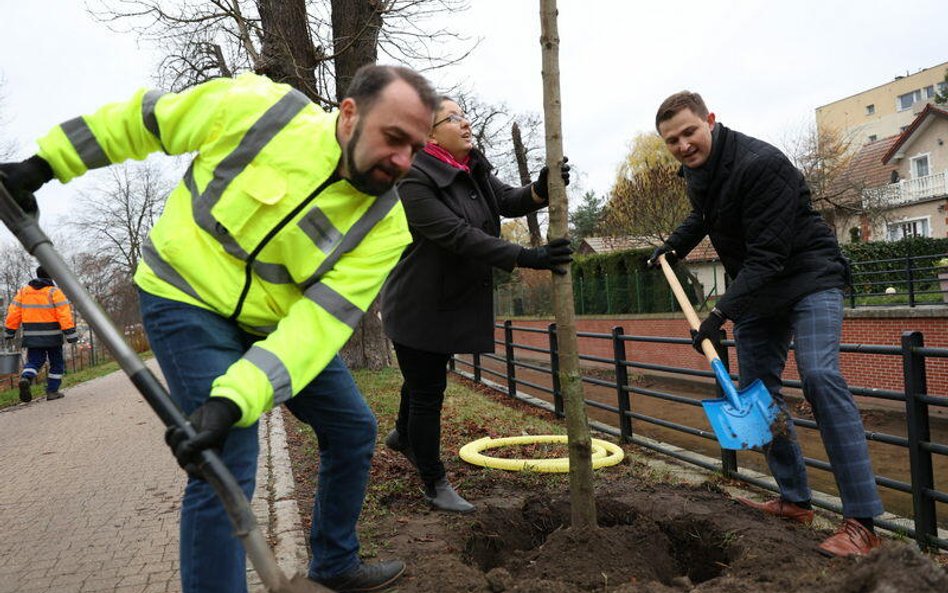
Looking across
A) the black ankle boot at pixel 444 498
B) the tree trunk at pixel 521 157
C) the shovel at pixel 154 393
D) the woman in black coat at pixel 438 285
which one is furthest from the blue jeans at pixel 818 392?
the tree trunk at pixel 521 157

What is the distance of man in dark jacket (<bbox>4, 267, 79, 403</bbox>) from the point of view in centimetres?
1110

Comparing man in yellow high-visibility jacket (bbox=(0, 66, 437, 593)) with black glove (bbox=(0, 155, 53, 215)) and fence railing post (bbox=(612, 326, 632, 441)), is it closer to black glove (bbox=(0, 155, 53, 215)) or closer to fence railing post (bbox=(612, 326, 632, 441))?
black glove (bbox=(0, 155, 53, 215))

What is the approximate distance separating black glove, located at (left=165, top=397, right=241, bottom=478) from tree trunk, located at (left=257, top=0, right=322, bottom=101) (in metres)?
9.83

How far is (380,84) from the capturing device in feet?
7.64

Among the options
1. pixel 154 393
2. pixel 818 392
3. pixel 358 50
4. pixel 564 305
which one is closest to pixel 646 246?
pixel 358 50

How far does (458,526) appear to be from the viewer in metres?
3.55

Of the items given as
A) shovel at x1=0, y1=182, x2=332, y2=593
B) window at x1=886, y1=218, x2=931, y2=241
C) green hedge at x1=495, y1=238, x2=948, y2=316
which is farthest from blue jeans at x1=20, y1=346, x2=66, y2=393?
window at x1=886, y1=218, x2=931, y2=241

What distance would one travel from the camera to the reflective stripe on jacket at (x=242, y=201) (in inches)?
89.0

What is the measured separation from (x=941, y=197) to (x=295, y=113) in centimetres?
3631

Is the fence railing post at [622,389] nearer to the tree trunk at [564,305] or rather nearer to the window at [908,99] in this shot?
the tree trunk at [564,305]

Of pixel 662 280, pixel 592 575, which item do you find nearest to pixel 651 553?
pixel 592 575

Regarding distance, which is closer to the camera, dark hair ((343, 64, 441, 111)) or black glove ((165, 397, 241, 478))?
black glove ((165, 397, 241, 478))

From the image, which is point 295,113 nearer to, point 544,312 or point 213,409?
point 213,409

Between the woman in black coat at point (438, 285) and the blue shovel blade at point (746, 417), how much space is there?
48.2 inches
